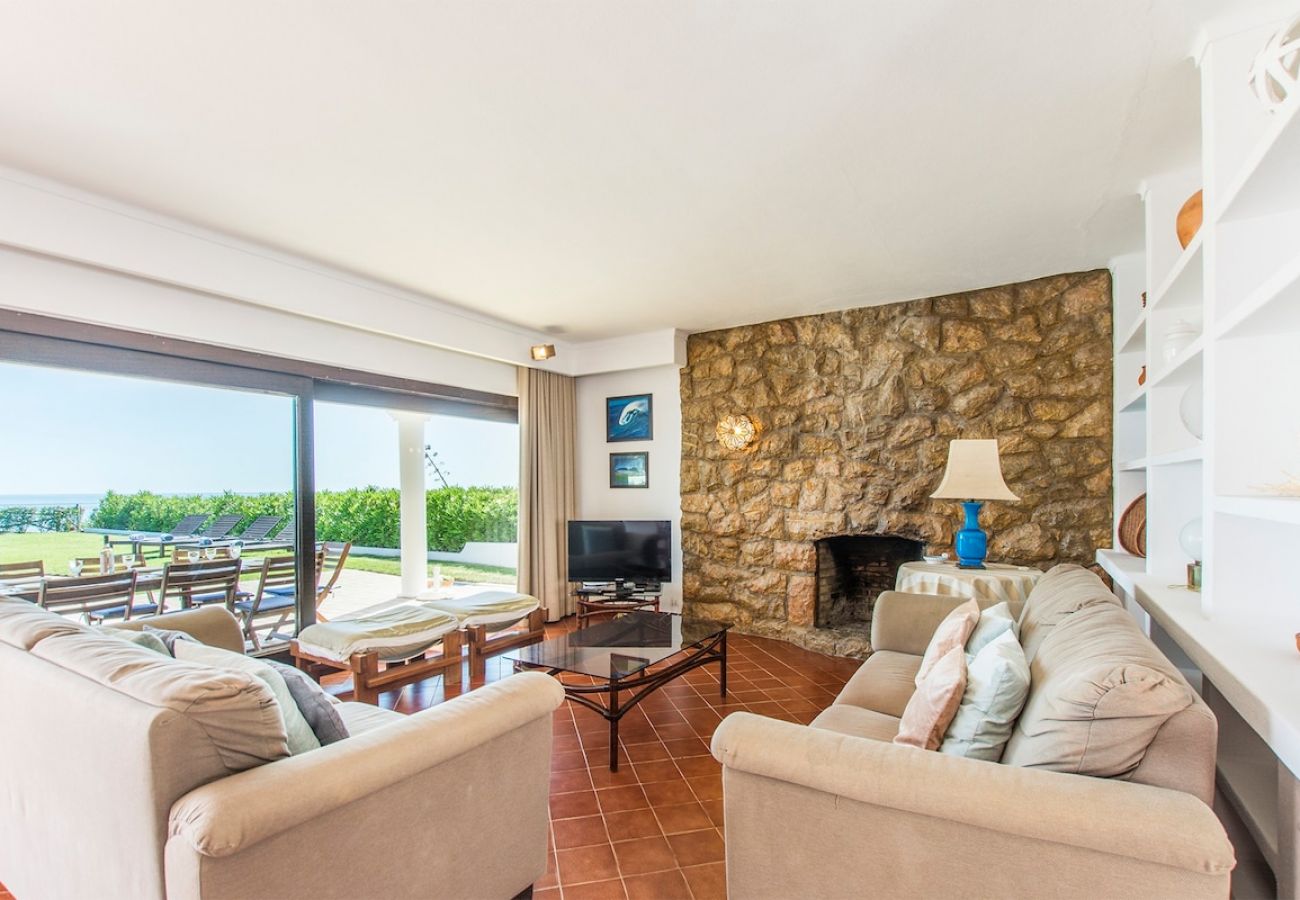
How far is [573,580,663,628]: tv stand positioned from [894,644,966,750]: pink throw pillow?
3016 mm

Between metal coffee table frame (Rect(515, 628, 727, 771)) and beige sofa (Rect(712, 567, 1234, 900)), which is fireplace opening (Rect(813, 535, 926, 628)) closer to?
metal coffee table frame (Rect(515, 628, 727, 771))

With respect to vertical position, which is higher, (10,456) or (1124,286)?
(1124,286)

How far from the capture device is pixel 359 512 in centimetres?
399

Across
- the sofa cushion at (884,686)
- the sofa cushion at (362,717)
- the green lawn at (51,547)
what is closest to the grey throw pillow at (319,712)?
the sofa cushion at (362,717)

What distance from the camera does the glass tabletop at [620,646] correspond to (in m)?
2.73

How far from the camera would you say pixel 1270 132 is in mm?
1230

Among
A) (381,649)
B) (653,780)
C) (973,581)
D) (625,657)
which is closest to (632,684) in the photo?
(625,657)

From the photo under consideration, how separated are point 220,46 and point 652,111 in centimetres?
122

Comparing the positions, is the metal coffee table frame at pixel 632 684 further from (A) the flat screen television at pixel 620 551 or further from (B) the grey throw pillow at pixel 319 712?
(A) the flat screen television at pixel 620 551

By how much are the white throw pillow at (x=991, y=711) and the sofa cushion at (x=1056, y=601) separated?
33 centimetres

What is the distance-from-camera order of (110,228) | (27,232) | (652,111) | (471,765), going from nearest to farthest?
1. (471,765)
2. (652,111)
3. (27,232)
4. (110,228)

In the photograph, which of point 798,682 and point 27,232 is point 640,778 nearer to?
point 798,682

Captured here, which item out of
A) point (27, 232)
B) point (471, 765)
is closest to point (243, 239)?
point (27, 232)

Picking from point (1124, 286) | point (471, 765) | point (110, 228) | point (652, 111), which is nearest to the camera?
point (471, 765)
